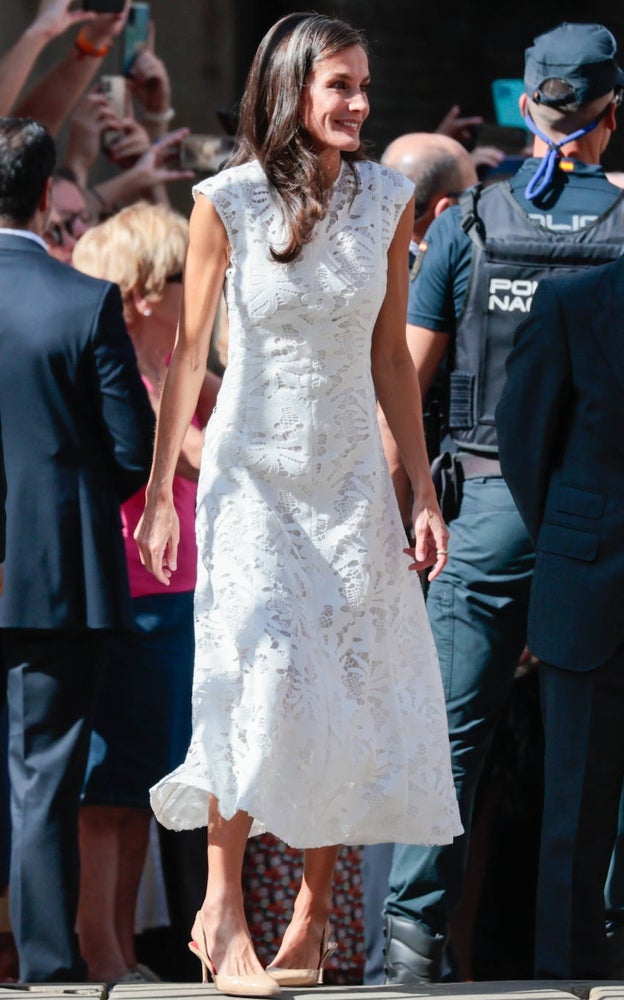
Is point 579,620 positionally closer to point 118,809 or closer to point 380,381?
point 380,381

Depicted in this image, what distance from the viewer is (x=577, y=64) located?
176 inches

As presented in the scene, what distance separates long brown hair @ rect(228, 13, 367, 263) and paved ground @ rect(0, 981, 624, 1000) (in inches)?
56.7

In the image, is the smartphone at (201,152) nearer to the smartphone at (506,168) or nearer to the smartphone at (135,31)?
the smartphone at (135,31)

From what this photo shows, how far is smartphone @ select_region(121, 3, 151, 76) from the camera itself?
22.3 feet

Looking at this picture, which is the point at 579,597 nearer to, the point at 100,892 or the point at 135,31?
the point at 100,892

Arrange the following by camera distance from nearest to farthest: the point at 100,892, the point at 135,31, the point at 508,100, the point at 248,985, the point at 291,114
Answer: the point at 248,985 → the point at 291,114 → the point at 100,892 → the point at 508,100 → the point at 135,31

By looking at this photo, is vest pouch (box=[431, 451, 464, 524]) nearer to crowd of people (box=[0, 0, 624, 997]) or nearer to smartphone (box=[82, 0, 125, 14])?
crowd of people (box=[0, 0, 624, 997])

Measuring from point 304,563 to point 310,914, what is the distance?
2.38 ft

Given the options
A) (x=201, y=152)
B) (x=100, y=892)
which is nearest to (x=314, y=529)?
(x=100, y=892)

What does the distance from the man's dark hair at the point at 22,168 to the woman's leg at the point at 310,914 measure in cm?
175

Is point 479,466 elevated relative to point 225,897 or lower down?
elevated

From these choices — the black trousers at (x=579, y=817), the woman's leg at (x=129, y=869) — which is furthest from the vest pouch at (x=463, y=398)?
the woman's leg at (x=129, y=869)

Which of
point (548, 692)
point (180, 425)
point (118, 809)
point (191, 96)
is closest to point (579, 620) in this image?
point (548, 692)

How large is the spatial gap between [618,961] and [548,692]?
687 mm
